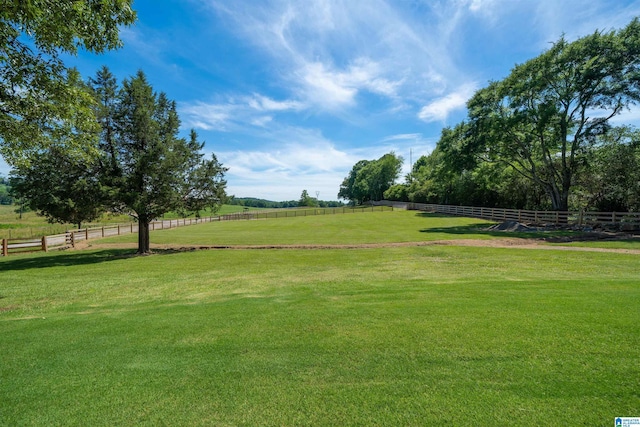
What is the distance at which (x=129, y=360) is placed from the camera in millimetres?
3684

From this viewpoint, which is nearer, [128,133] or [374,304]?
[374,304]

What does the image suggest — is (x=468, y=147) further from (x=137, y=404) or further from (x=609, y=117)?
(x=137, y=404)

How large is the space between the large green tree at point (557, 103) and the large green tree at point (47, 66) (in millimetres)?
29813

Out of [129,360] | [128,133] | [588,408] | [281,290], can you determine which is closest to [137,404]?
[129,360]

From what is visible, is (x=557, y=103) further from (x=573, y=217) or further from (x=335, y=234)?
(x=335, y=234)

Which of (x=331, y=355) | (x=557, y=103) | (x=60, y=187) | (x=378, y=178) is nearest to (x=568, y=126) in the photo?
(x=557, y=103)

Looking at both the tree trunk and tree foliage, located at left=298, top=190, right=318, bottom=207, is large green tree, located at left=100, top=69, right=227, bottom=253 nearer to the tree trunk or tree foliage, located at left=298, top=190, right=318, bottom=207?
the tree trunk

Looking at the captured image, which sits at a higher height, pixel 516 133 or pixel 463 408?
pixel 516 133

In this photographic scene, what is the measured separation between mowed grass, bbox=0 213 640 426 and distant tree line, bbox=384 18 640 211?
959 inches

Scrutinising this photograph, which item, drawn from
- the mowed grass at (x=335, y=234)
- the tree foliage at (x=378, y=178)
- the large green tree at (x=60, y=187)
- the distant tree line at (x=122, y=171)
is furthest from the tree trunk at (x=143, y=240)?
the tree foliage at (x=378, y=178)

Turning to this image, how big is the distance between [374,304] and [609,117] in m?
30.9

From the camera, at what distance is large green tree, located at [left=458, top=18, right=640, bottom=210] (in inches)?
894

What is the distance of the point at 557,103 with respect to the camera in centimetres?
2567

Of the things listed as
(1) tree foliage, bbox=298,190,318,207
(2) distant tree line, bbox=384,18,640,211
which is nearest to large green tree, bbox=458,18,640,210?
(2) distant tree line, bbox=384,18,640,211
